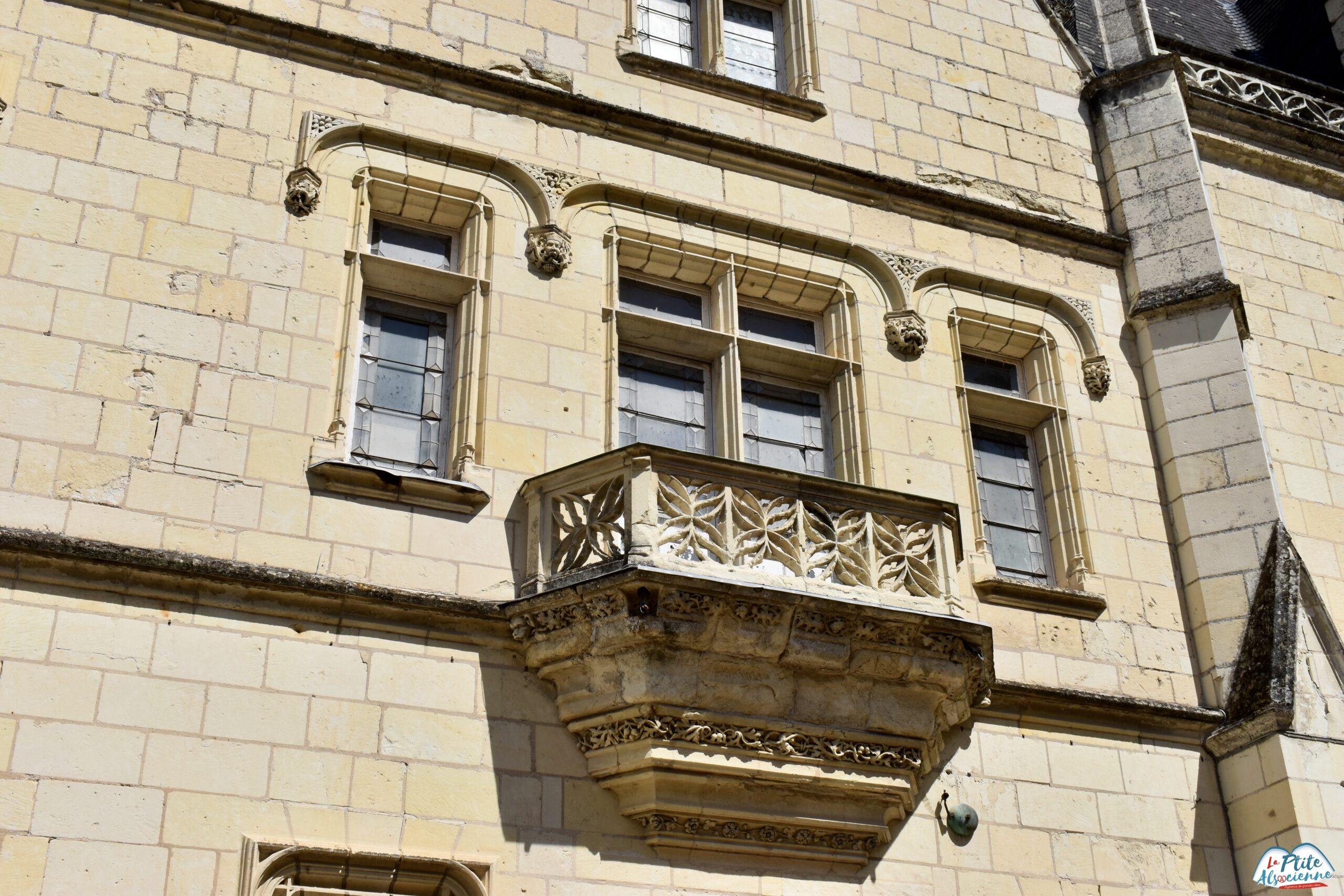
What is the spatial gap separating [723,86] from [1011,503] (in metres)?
3.46

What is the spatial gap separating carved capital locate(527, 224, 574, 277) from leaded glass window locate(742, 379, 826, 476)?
4.80ft

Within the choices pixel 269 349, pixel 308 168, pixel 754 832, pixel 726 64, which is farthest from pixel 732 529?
pixel 726 64

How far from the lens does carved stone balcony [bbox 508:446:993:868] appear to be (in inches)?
312

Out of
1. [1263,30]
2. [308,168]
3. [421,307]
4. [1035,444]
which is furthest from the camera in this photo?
[1263,30]

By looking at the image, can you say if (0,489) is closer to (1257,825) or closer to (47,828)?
(47,828)

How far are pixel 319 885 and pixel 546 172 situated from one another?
4.58 m

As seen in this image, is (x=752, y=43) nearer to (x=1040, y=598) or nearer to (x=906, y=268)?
(x=906, y=268)

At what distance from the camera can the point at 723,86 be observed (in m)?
10.7

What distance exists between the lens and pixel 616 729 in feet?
26.2

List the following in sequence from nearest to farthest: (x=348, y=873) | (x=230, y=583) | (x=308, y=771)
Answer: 1. (x=348, y=873)
2. (x=308, y=771)
3. (x=230, y=583)

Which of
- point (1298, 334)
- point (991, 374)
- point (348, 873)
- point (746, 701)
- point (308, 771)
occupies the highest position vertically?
point (1298, 334)

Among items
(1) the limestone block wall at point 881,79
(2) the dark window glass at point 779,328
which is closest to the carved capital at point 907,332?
(2) the dark window glass at point 779,328

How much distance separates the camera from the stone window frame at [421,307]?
8.32m

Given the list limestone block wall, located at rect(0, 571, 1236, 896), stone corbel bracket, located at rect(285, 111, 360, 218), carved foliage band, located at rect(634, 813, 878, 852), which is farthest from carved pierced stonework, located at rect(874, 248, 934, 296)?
carved foliage band, located at rect(634, 813, 878, 852)
